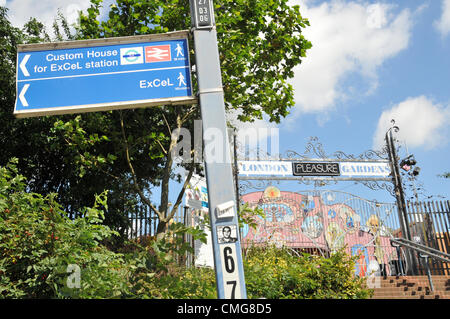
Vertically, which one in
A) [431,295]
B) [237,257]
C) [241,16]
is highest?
[241,16]

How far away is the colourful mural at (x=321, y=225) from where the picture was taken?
519 inches

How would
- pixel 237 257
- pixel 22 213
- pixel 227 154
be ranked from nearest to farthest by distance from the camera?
pixel 237 257 → pixel 227 154 → pixel 22 213

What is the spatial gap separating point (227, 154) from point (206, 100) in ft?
1.77

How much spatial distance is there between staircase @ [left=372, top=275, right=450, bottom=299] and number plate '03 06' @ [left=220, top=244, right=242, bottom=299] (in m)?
8.12

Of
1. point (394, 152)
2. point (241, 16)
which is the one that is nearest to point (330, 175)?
point (394, 152)

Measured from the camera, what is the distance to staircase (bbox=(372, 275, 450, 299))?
986 centimetres

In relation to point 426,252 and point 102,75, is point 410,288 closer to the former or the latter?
point 426,252

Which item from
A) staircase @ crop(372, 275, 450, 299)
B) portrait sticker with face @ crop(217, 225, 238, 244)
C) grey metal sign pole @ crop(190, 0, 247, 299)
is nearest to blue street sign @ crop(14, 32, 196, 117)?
grey metal sign pole @ crop(190, 0, 247, 299)

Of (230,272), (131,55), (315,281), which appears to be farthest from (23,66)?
→ (315,281)

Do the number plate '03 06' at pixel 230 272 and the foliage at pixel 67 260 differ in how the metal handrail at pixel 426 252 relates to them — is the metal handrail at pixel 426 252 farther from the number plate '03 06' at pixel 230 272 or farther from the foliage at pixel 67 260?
the number plate '03 06' at pixel 230 272

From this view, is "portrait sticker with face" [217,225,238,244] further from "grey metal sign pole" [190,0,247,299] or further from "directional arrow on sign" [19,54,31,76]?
"directional arrow on sign" [19,54,31,76]
